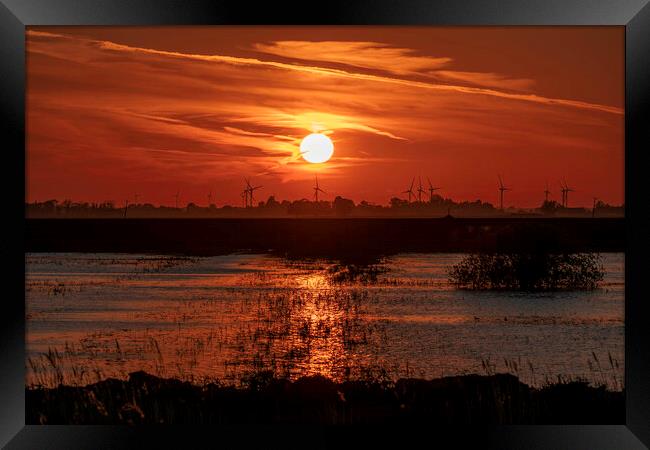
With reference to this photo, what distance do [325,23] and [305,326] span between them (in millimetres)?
15545

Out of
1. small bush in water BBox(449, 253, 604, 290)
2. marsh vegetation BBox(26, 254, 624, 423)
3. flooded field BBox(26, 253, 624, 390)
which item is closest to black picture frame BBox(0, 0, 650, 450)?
marsh vegetation BBox(26, 254, 624, 423)

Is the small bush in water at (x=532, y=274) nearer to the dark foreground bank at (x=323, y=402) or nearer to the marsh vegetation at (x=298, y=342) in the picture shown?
the marsh vegetation at (x=298, y=342)

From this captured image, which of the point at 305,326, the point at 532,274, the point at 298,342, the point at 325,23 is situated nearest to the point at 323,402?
the point at 325,23

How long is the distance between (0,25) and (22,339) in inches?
105

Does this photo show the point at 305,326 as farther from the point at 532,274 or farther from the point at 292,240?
the point at 292,240

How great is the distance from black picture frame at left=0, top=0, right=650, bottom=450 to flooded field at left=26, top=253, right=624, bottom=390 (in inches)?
206

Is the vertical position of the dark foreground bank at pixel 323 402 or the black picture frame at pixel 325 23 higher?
the black picture frame at pixel 325 23

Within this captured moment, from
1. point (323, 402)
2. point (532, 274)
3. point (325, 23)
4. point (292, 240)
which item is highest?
point (325, 23)

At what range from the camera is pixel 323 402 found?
10820 millimetres

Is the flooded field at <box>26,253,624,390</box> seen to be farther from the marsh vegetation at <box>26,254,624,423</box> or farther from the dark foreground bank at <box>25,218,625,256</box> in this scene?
the dark foreground bank at <box>25,218,625,256</box>

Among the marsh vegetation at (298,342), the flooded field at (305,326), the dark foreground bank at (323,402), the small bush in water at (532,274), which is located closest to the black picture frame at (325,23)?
the marsh vegetation at (298,342)

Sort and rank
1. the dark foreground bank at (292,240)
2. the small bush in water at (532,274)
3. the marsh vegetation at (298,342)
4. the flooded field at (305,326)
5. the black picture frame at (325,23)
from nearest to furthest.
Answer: the black picture frame at (325,23) < the marsh vegetation at (298,342) < the flooded field at (305,326) < the small bush in water at (532,274) < the dark foreground bank at (292,240)

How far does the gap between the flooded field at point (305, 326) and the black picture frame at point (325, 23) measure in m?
5.24

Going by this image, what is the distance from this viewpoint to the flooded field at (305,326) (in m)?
17.4
